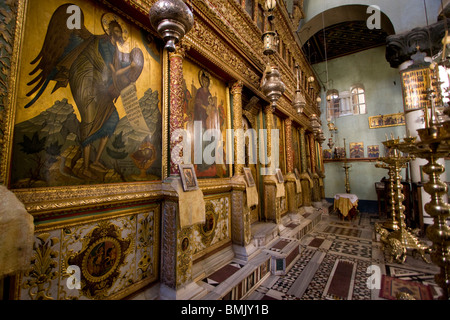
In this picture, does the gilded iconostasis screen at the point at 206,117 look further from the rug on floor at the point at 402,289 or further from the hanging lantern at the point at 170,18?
the rug on floor at the point at 402,289

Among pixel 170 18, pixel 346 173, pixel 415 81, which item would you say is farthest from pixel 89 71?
pixel 346 173

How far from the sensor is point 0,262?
1.05 meters

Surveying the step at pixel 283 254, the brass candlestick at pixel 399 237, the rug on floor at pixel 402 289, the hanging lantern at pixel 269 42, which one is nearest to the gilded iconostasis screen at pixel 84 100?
the hanging lantern at pixel 269 42

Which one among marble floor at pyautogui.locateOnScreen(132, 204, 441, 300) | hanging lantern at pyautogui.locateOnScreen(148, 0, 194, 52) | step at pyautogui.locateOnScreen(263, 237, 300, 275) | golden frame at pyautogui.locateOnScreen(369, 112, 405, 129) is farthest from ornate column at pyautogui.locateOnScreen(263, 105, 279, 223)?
golden frame at pyautogui.locateOnScreen(369, 112, 405, 129)

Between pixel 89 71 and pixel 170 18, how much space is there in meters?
1.06

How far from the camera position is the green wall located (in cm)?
1025

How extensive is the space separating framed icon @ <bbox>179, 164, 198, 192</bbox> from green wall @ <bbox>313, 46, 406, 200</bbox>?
1170cm

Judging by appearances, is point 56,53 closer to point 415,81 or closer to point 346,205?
point 346,205

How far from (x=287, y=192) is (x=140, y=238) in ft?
16.9

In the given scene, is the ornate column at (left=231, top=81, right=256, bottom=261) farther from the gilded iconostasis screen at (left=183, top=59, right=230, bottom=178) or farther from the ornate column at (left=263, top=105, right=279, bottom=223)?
the ornate column at (left=263, top=105, right=279, bottom=223)

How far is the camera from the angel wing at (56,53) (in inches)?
59.6

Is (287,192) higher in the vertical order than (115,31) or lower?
lower
